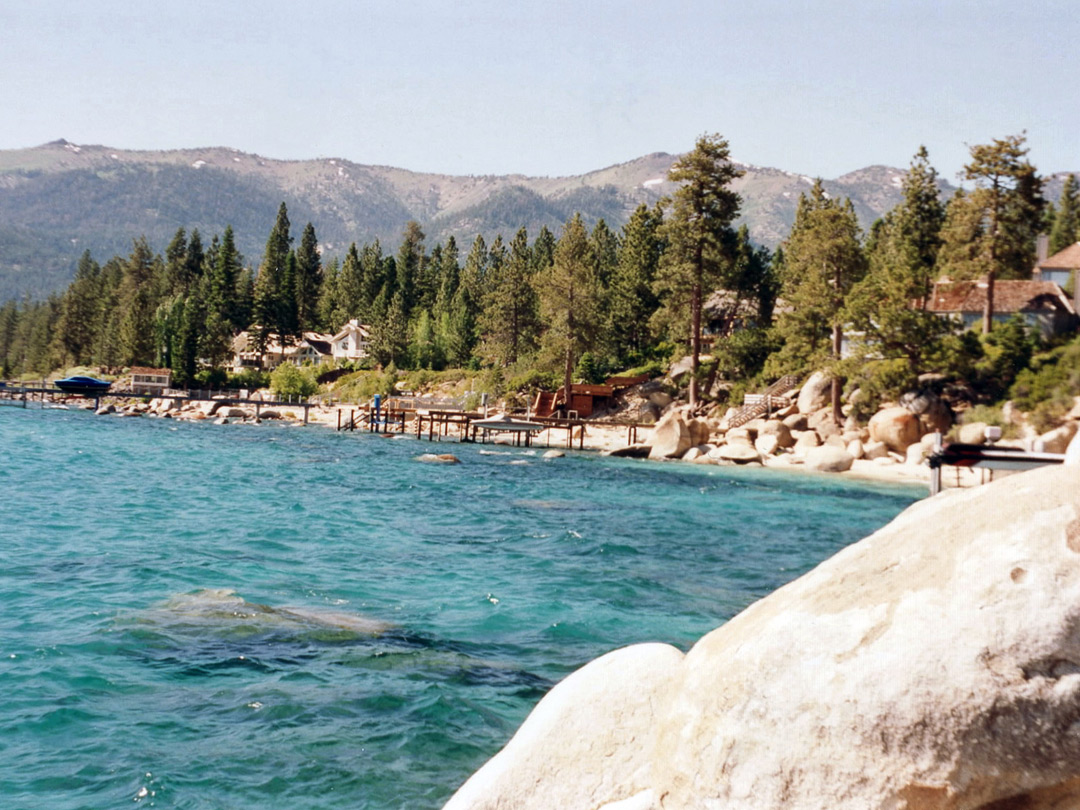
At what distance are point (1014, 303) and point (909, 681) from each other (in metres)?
52.9

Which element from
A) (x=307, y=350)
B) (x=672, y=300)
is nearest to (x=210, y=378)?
(x=307, y=350)

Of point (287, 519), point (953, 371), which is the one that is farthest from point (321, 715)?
point (953, 371)

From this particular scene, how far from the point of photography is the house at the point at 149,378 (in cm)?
9312

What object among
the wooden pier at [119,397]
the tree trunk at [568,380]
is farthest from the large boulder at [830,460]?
the wooden pier at [119,397]

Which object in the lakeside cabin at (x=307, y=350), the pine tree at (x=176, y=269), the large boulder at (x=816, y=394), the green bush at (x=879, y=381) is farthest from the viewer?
the pine tree at (x=176, y=269)

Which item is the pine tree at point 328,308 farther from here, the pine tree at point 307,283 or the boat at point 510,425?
the boat at point 510,425

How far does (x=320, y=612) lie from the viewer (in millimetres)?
13781

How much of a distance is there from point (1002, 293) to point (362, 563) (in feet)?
151

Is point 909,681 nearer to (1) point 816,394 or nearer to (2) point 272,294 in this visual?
(1) point 816,394

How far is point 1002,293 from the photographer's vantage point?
51875 mm

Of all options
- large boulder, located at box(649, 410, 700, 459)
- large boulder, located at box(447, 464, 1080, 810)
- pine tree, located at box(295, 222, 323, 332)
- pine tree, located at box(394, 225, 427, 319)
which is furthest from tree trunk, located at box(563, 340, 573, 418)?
pine tree, located at box(295, 222, 323, 332)

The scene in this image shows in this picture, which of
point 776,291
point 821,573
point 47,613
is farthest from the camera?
point 776,291

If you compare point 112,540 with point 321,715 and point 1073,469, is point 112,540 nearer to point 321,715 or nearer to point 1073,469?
point 321,715

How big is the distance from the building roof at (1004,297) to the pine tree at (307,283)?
247 feet
